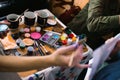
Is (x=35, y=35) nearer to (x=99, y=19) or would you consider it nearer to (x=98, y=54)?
(x=99, y=19)

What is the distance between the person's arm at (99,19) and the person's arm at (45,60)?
0.70 meters

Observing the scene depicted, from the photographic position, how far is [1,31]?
148 centimetres

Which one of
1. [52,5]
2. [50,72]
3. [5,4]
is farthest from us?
[52,5]

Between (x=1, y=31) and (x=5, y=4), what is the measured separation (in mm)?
533

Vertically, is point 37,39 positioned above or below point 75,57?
below

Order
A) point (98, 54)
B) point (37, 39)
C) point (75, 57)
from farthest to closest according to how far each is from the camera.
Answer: point (37, 39) → point (98, 54) → point (75, 57)

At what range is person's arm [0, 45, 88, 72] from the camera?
0.89 m

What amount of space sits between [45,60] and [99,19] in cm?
76

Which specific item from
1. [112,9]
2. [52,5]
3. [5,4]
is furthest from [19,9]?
[112,9]

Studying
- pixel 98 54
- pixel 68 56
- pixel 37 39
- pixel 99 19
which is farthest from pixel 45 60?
pixel 99 19

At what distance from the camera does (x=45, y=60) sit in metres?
0.92

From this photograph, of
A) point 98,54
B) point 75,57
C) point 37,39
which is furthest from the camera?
point 37,39

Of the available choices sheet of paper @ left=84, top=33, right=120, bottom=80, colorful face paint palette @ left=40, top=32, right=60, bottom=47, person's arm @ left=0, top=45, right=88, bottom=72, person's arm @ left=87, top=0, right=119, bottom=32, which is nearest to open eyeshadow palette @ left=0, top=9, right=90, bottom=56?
colorful face paint palette @ left=40, top=32, right=60, bottom=47

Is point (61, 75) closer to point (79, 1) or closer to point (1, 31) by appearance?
point (1, 31)
